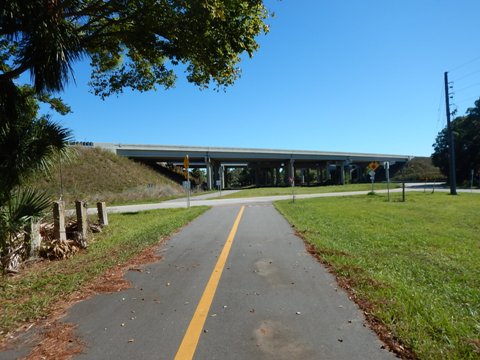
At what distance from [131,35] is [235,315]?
7592 mm

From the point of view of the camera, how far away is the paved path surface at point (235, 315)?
12.6ft

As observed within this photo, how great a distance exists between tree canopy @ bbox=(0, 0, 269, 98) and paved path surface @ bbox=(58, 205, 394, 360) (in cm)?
434

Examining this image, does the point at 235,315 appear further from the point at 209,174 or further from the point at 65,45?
the point at 209,174

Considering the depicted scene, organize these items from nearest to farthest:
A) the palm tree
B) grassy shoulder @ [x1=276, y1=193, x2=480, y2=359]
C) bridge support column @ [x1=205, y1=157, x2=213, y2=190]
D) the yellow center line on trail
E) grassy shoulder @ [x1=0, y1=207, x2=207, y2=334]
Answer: the yellow center line on trail < grassy shoulder @ [x1=276, y1=193, x2=480, y2=359] < grassy shoulder @ [x1=0, y1=207, x2=207, y2=334] < the palm tree < bridge support column @ [x1=205, y1=157, x2=213, y2=190]

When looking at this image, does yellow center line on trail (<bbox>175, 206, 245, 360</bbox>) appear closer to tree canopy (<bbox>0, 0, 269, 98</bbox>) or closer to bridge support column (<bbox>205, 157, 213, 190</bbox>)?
tree canopy (<bbox>0, 0, 269, 98</bbox>)

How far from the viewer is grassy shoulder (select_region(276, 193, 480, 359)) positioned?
13.1ft

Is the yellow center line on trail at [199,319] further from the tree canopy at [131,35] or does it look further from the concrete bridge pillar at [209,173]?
the concrete bridge pillar at [209,173]

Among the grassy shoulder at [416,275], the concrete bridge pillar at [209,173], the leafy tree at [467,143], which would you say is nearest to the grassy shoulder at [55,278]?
the grassy shoulder at [416,275]

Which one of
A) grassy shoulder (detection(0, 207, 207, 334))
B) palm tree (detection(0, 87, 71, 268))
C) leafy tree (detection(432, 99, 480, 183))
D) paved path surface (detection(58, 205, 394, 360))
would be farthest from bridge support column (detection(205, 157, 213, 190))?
paved path surface (detection(58, 205, 394, 360))

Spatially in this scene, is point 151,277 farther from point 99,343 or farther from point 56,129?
point 56,129

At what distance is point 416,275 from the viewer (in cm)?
711

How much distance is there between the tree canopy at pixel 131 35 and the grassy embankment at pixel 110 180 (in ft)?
95.9

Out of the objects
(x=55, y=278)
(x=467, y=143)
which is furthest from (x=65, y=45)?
(x=467, y=143)

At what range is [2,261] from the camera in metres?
7.22
